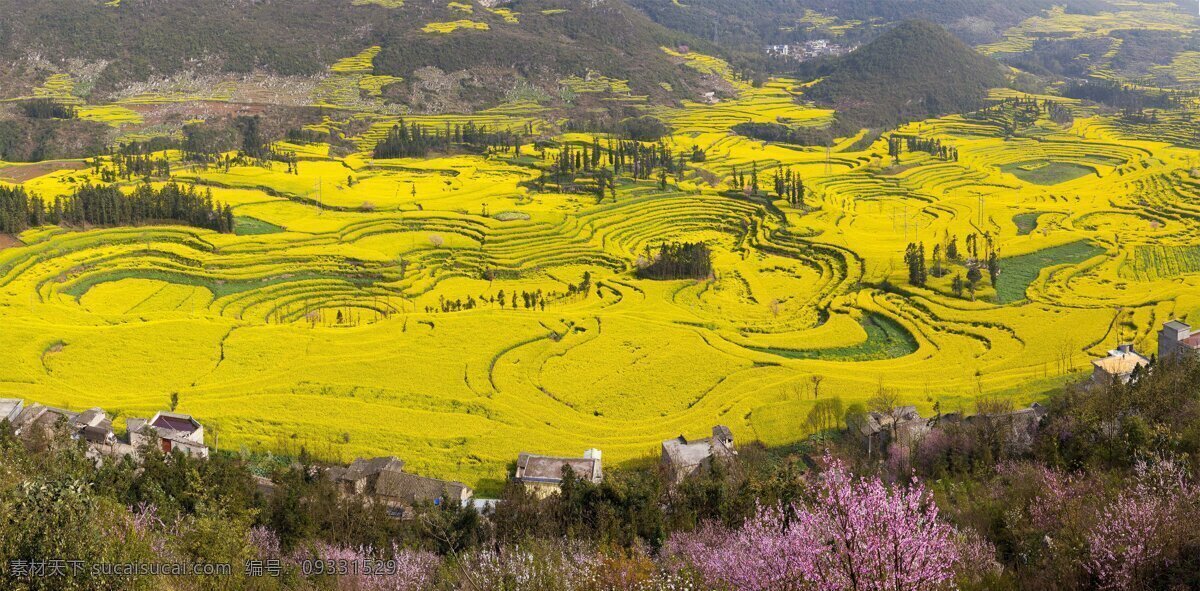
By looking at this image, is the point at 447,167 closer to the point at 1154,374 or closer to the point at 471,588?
the point at 1154,374

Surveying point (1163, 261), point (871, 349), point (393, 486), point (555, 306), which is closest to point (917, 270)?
point (871, 349)

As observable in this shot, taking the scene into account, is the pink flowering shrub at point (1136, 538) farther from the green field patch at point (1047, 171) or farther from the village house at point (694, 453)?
the green field patch at point (1047, 171)

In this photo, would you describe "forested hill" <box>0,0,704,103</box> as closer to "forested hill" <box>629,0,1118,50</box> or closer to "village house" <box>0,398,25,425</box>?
"forested hill" <box>629,0,1118,50</box>

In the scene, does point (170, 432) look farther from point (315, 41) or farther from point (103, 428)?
point (315, 41)

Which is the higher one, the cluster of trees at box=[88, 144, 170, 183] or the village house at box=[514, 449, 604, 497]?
the cluster of trees at box=[88, 144, 170, 183]

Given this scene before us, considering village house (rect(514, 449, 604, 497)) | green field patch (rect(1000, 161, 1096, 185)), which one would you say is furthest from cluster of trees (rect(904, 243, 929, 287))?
green field patch (rect(1000, 161, 1096, 185))

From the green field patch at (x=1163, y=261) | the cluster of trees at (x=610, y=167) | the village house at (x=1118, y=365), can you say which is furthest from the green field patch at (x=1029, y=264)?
the cluster of trees at (x=610, y=167)

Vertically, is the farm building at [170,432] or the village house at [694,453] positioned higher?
the farm building at [170,432]
